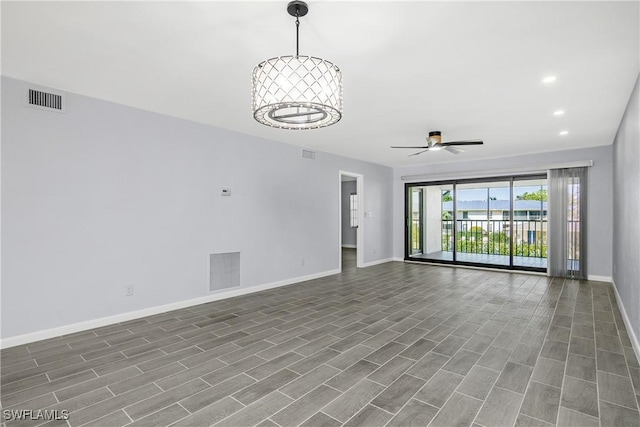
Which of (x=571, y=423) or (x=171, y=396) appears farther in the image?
(x=171, y=396)

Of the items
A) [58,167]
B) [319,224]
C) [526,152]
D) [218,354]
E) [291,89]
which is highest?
[526,152]

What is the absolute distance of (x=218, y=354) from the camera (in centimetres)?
285

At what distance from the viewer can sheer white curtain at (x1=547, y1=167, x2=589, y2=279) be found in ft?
19.7

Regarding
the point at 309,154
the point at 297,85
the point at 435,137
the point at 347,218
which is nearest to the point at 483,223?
the point at 435,137

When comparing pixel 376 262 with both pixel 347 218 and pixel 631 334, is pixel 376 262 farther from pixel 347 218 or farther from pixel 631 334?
pixel 631 334

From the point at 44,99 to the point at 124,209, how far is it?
1.31m

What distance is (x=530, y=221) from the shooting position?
743cm

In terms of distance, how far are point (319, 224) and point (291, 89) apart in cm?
463

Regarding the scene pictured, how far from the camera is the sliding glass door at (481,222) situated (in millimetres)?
7113

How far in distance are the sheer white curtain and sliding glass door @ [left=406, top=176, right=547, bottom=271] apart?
15.0 inches

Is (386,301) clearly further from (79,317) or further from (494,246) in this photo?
(494,246)

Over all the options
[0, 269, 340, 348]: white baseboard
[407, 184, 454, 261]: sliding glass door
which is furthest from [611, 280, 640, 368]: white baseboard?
[407, 184, 454, 261]: sliding glass door

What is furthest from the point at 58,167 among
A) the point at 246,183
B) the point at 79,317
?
the point at 246,183

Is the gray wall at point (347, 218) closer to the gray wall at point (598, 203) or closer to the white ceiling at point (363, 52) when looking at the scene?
the gray wall at point (598, 203)
